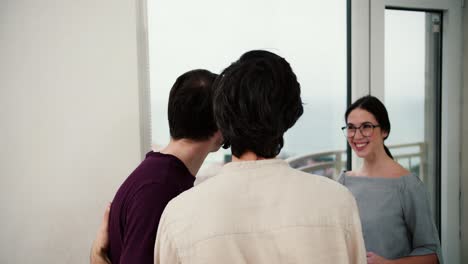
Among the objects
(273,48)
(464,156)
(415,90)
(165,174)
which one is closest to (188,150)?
(165,174)

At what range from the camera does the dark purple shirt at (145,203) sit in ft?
2.93

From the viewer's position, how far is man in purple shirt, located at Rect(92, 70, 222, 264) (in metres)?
0.90

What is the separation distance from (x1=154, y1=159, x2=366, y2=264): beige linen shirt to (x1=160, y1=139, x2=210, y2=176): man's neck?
31 centimetres

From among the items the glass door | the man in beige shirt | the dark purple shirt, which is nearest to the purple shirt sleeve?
the dark purple shirt

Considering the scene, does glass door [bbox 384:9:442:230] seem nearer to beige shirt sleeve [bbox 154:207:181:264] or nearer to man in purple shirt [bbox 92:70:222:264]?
man in purple shirt [bbox 92:70:222:264]

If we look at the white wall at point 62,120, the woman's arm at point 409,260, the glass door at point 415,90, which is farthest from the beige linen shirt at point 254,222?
the glass door at point 415,90

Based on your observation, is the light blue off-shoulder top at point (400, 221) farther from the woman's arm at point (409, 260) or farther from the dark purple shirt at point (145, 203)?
the dark purple shirt at point (145, 203)

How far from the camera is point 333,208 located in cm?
75

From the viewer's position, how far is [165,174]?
961 mm

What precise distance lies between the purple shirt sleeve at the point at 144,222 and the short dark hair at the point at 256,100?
10.1 inches

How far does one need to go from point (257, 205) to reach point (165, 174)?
1.03 ft

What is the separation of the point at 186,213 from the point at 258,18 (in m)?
1.41

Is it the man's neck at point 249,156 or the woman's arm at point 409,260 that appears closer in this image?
the man's neck at point 249,156

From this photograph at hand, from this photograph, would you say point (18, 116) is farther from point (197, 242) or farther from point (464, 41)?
point (464, 41)
